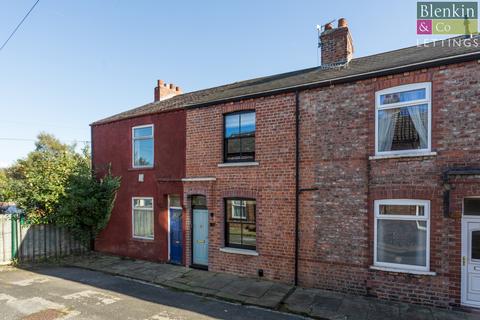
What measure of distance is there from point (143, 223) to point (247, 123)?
630cm

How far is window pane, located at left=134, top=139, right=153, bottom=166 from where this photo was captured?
1209cm

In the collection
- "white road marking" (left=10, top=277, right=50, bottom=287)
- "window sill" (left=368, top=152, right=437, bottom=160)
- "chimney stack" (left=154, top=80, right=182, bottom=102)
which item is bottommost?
"white road marking" (left=10, top=277, right=50, bottom=287)

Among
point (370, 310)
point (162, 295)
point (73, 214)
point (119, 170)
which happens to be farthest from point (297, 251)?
point (73, 214)

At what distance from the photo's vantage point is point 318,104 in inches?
330

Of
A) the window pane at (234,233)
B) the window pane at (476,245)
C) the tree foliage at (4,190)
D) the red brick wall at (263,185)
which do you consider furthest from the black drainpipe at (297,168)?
the tree foliage at (4,190)

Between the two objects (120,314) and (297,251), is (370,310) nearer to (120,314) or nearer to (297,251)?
(297,251)

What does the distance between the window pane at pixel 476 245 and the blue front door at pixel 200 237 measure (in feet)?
25.1

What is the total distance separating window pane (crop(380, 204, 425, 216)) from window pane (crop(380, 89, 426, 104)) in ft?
8.97

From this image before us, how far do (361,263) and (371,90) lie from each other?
4651 mm

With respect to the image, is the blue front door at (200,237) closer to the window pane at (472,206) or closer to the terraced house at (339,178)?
the terraced house at (339,178)

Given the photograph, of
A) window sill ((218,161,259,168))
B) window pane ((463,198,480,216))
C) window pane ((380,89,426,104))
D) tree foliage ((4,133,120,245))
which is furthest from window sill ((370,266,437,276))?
tree foliage ((4,133,120,245))

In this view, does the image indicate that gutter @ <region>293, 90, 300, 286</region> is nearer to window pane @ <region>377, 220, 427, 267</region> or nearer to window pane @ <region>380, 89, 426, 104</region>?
window pane @ <region>377, 220, 427, 267</region>

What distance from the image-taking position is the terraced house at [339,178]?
21.8 ft

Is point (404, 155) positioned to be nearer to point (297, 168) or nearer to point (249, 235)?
point (297, 168)
